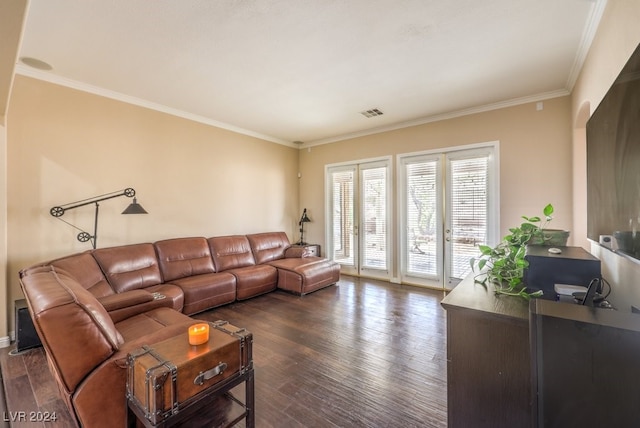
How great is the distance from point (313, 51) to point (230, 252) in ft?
10.4

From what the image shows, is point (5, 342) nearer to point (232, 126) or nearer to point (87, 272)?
point (87, 272)

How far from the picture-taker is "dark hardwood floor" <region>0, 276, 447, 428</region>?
71.6 inches

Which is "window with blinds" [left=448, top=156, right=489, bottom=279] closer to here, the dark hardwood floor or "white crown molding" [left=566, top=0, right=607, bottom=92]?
the dark hardwood floor

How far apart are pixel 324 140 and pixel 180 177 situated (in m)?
2.98

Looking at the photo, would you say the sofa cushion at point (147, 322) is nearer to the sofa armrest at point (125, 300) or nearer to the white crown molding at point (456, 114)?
the sofa armrest at point (125, 300)

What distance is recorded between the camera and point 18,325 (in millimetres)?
2541

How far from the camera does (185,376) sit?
137 cm

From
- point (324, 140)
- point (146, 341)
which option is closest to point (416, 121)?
point (324, 140)

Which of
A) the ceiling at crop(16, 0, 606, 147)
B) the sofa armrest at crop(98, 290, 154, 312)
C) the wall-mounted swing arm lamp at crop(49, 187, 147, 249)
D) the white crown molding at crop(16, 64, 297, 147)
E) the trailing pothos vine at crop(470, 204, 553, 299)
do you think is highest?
the ceiling at crop(16, 0, 606, 147)

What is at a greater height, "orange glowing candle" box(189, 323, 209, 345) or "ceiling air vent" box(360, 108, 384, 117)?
"ceiling air vent" box(360, 108, 384, 117)

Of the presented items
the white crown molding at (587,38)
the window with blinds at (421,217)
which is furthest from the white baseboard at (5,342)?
the white crown molding at (587,38)

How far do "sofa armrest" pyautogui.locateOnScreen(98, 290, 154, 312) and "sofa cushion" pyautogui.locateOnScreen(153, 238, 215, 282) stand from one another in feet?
4.02

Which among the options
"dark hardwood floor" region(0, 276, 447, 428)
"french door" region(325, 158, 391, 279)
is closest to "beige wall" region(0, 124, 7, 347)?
"dark hardwood floor" region(0, 276, 447, 428)

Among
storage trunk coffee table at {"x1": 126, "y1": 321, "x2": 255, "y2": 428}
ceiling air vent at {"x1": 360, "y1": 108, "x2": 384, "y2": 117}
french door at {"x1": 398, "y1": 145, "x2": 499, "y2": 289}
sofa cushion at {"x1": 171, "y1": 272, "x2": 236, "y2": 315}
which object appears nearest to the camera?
storage trunk coffee table at {"x1": 126, "y1": 321, "x2": 255, "y2": 428}
